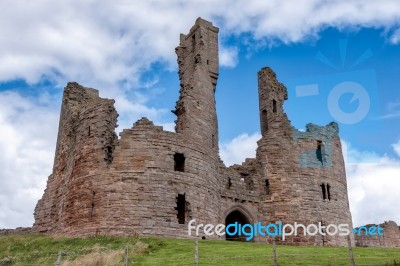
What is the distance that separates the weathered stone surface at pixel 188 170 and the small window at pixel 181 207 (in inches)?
2.0

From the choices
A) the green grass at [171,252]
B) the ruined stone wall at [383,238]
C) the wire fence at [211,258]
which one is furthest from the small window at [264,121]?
the wire fence at [211,258]

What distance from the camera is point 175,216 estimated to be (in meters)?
21.8

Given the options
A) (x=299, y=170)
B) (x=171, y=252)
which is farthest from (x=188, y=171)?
(x=299, y=170)

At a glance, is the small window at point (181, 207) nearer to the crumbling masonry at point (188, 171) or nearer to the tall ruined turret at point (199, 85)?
the crumbling masonry at point (188, 171)

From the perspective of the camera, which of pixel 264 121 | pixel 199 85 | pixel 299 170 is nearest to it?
pixel 199 85

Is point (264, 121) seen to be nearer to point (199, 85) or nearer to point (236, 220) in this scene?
point (199, 85)

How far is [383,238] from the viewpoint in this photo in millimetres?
33625

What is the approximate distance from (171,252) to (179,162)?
21.9ft

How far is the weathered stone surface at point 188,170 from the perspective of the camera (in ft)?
70.9

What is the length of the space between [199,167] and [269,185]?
6113mm

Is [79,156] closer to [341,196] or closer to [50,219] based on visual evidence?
[50,219]

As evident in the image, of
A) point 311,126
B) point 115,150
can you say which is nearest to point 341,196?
point 311,126

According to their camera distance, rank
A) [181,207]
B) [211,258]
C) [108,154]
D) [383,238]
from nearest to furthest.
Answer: [211,258] < [108,154] < [181,207] < [383,238]

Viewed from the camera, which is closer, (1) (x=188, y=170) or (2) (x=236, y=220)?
(1) (x=188, y=170)
